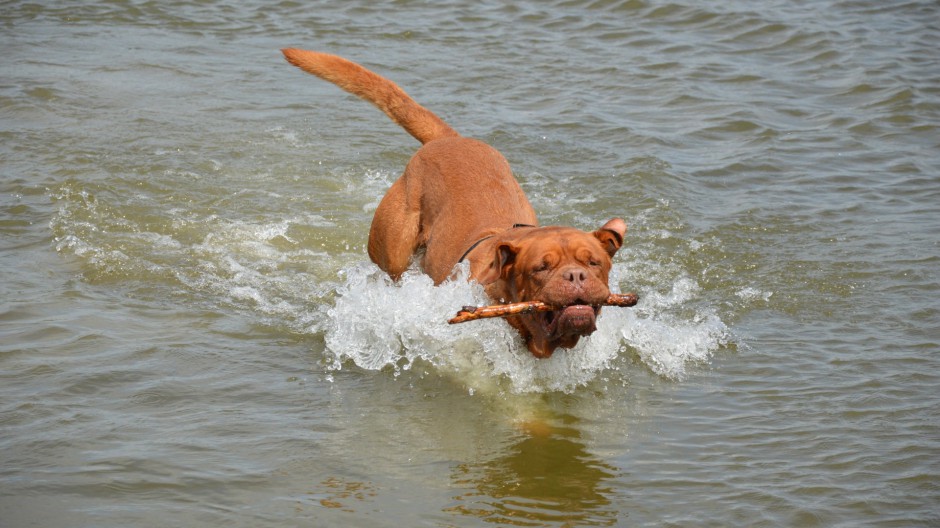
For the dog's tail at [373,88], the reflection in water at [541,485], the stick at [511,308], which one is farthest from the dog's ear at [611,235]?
the dog's tail at [373,88]

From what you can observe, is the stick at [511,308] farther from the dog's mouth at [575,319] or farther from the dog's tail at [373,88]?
the dog's tail at [373,88]

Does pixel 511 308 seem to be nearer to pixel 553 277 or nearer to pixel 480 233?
pixel 553 277

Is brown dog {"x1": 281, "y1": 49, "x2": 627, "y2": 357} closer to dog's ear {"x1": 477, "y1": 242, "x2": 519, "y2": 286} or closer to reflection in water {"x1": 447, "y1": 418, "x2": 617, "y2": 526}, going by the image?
dog's ear {"x1": 477, "y1": 242, "x2": 519, "y2": 286}

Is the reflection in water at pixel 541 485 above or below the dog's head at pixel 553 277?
below

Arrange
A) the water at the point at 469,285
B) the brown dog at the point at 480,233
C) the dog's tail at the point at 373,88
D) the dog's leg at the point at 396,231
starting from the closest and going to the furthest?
the water at the point at 469,285, the brown dog at the point at 480,233, the dog's leg at the point at 396,231, the dog's tail at the point at 373,88

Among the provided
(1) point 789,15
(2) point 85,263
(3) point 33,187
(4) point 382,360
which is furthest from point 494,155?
(1) point 789,15

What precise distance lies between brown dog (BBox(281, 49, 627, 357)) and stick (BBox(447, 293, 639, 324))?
5 cm

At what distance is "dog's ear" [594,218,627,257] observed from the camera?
5430 mm

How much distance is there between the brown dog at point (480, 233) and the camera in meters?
5.16

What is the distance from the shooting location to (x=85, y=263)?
23.8ft

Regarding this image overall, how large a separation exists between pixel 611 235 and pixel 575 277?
0.51 m

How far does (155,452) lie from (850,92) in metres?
8.79

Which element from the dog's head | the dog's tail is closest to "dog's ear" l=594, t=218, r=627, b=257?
the dog's head

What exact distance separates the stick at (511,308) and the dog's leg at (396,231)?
1.50m
